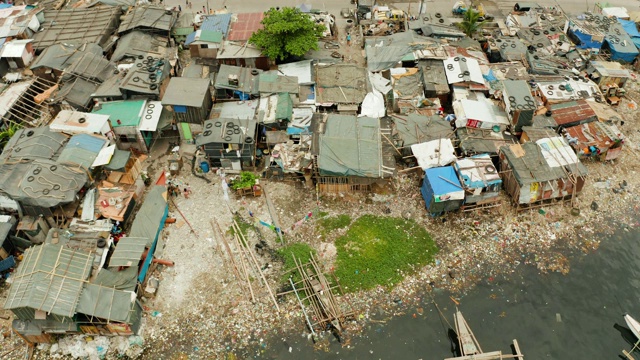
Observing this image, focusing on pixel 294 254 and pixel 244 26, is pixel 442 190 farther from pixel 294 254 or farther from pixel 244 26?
pixel 244 26

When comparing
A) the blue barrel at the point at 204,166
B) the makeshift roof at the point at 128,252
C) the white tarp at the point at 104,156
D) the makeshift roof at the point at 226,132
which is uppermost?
the makeshift roof at the point at 226,132

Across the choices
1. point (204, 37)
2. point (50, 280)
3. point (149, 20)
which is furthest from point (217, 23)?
point (50, 280)

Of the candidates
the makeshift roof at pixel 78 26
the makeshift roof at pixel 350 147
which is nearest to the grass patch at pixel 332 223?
the makeshift roof at pixel 350 147

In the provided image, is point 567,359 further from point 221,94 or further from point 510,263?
point 221,94

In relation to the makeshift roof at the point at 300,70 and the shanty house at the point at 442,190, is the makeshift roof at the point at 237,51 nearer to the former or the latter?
the makeshift roof at the point at 300,70

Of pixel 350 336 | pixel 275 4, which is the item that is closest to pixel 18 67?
pixel 275 4

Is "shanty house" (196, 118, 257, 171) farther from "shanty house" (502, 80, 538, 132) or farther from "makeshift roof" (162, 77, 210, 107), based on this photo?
"shanty house" (502, 80, 538, 132)
